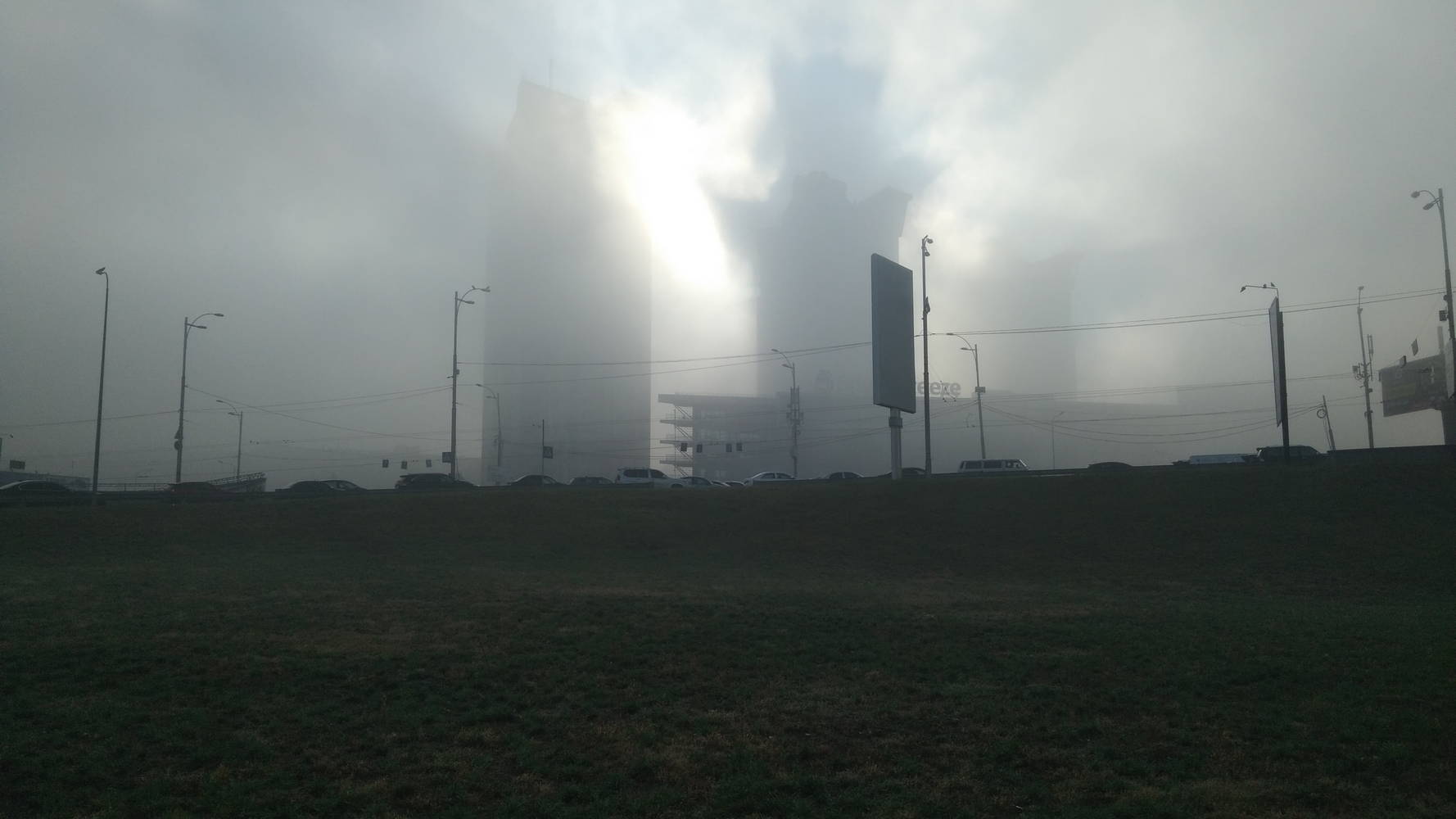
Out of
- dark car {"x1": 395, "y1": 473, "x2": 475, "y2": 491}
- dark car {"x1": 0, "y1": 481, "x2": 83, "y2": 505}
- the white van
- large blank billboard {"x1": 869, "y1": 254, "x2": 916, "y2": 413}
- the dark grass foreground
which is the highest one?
large blank billboard {"x1": 869, "y1": 254, "x2": 916, "y2": 413}

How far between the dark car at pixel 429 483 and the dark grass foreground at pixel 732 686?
26816 millimetres

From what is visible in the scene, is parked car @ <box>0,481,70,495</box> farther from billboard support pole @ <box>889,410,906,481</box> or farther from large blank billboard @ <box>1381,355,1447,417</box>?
large blank billboard @ <box>1381,355,1447,417</box>

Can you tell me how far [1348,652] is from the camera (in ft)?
47.7

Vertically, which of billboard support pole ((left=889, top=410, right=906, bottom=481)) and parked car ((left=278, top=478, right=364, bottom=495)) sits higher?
billboard support pole ((left=889, top=410, right=906, bottom=481))

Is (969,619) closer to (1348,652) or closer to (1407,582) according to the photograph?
(1348,652)

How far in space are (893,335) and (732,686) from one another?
37220 millimetres

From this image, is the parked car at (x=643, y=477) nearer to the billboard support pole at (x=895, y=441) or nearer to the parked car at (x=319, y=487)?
the parked car at (x=319, y=487)

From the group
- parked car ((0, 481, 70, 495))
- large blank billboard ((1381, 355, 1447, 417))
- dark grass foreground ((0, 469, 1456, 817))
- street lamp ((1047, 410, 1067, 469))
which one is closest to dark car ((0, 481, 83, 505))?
parked car ((0, 481, 70, 495))

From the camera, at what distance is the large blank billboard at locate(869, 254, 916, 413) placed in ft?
156

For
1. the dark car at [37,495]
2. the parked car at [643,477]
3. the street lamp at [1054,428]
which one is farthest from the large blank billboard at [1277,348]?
the street lamp at [1054,428]

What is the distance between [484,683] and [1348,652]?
47.1 ft

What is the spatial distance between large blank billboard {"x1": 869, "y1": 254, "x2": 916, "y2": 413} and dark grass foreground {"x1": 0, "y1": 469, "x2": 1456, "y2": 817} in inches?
782

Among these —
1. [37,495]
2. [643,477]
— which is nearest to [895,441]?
[643,477]

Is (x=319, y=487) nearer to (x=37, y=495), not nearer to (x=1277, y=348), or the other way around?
(x=37, y=495)
